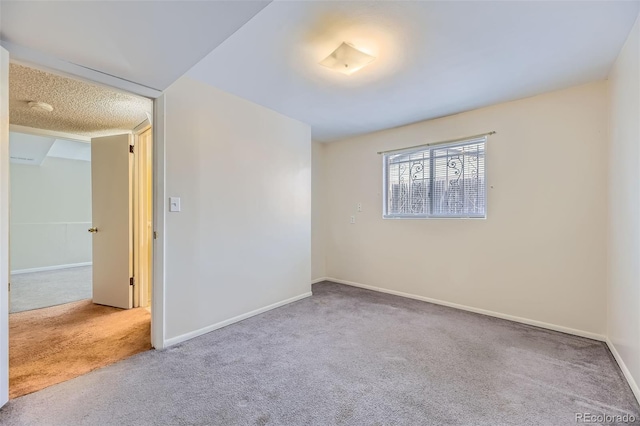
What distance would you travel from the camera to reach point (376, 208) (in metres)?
4.09

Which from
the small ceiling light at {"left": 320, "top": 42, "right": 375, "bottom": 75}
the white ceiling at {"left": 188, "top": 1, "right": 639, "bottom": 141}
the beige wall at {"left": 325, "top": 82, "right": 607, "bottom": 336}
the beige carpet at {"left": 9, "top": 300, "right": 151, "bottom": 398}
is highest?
the white ceiling at {"left": 188, "top": 1, "right": 639, "bottom": 141}

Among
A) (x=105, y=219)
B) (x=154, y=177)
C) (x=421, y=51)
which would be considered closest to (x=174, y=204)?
(x=154, y=177)

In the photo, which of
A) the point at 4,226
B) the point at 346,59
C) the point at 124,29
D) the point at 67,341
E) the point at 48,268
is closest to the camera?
the point at 124,29

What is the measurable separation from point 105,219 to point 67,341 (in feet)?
5.26

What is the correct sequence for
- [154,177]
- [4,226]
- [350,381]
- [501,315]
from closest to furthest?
[4,226] → [350,381] → [154,177] → [501,315]

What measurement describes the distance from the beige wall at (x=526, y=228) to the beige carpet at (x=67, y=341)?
3.09 meters

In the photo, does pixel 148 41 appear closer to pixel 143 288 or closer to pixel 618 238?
pixel 143 288

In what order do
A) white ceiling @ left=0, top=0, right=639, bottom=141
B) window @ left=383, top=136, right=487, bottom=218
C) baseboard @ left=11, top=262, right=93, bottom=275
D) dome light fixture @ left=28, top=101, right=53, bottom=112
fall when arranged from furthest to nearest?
baseboard @ left=11, top=262, right=93, bottom=275, window @ left=383, top=136, right=487, bottom=218, dome light fixture @ left=28, top=101, right=53, bottom=112, white ceiling @ left=0, top=0, right=639, bottom=141

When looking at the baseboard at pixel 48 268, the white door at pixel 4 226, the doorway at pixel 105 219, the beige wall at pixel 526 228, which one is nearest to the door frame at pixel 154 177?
the white door at pixel 4 226

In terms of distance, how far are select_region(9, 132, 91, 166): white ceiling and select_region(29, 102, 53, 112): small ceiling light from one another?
160cm

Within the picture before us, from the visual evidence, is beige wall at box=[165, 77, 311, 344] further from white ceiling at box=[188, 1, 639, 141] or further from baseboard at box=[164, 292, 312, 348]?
white ceiling at box=[188, 1, 639, 141]

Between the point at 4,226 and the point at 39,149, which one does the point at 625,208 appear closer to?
the point at 4,226

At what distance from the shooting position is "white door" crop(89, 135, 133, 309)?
3389 mm

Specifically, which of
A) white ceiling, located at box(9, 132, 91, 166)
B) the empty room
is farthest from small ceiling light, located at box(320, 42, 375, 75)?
white ceiling, located at box(9, 132, 91, 166)
